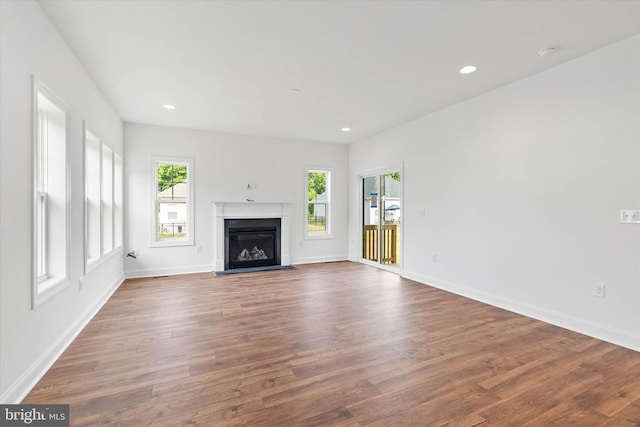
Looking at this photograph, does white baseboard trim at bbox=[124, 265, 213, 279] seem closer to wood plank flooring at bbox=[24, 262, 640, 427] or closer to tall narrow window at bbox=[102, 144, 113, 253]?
tall narrow window at bbox=[102, 144, 113, 253]

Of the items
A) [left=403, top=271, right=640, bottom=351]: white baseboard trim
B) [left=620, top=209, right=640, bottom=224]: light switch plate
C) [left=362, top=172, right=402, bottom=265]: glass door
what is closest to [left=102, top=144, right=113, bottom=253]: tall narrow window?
[left=362, top=172, right=402, bottom=265]: glass door

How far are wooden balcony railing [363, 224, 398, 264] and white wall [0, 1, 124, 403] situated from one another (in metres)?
5.03

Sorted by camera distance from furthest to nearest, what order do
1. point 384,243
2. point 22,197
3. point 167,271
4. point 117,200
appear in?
point 384,243 < point 167,271 < point 117,200 < point 22,197

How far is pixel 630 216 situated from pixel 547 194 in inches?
27.2

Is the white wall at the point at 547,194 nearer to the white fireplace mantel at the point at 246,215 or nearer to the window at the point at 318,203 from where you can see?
the window at the point at 318,203

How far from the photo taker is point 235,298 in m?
4.07

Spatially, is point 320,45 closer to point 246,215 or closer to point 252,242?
point 246,215

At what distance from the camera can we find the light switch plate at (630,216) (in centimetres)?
260

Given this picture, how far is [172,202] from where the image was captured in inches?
220

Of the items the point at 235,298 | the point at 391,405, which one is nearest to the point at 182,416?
the point at 391,405

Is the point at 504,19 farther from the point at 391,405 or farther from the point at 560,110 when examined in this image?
the point at 391,405

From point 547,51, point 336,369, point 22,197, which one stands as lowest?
point 336,369

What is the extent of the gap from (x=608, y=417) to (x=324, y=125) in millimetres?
4828

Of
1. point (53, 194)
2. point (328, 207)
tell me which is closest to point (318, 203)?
point (328, 207)
